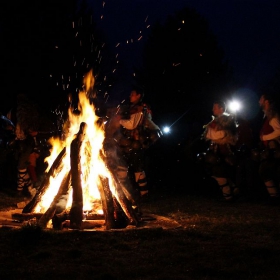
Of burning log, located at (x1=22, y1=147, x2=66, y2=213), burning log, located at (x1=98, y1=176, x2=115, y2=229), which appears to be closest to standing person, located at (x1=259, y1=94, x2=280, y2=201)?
burning log, located at (x1=98, y1=176, x2=115, y2=229)

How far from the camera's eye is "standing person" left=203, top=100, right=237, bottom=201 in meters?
10.1

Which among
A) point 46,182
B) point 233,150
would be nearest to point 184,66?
point 233,150

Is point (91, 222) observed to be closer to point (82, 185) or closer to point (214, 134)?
point (82, 185)

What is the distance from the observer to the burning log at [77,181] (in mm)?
7070

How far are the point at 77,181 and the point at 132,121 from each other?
2.87m

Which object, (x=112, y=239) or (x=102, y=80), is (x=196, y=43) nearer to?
(x=102, y=80)

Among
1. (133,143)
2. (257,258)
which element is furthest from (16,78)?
(257,258)

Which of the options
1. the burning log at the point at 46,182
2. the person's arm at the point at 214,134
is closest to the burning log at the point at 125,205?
the burning log at the point at 46,182

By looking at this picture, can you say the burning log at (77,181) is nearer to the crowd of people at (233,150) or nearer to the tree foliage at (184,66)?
the crowd of people at (233,150)

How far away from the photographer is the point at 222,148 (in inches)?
402

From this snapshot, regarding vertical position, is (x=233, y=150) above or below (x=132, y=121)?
below

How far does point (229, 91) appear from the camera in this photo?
824 inches

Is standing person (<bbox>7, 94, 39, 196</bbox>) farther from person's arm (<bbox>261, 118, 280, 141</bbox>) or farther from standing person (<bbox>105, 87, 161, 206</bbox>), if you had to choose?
person's arm (<bbox>261, 118, 280, 141</bbox>)

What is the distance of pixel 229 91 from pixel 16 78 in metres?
8.52
